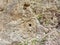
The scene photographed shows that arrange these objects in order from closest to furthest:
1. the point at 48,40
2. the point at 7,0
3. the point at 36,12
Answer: the point at 48,40 < the point at 36,12 < the point at 7,0

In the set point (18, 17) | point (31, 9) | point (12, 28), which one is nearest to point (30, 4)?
point (31, 9)

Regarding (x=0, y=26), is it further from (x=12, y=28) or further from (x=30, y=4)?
(x=30, y=4)

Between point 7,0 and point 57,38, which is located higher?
point 7,0

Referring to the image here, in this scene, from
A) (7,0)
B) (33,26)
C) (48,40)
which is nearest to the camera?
(48,40)

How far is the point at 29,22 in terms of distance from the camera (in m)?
1.92

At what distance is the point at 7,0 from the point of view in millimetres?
2146

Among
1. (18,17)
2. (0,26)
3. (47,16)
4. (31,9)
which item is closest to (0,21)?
(0,26)

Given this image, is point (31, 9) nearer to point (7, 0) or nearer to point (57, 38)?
point (7, 0)

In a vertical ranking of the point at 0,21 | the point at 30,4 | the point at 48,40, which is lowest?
the point at 48,40

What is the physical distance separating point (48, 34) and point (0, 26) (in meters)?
0.51

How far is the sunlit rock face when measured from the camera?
1.77 meters

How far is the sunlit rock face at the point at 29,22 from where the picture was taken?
177cm

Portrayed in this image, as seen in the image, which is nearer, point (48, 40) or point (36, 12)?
point (48, 40)

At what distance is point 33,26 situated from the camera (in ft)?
6.16
